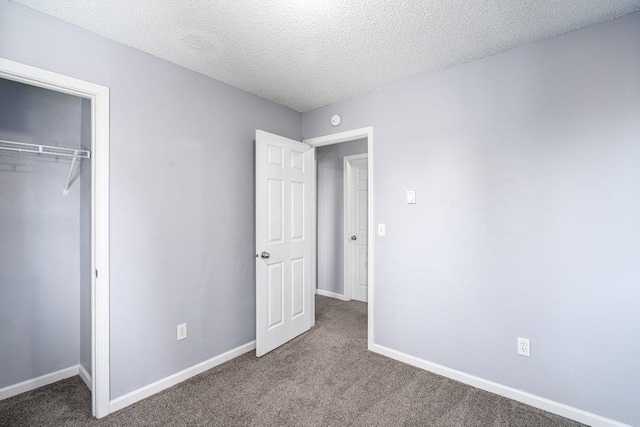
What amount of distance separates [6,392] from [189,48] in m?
2.77

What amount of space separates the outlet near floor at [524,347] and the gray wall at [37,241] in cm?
346

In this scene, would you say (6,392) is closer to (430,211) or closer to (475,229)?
(430,211)

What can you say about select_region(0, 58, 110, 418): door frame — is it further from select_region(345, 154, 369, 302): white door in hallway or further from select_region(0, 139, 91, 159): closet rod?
select_region(345, 154, 369, 302): white door in hallway

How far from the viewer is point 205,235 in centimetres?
238

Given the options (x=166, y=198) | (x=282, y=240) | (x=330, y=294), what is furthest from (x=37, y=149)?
(x=330, y=294)

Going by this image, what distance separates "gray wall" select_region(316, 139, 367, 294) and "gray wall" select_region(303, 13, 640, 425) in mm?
1724

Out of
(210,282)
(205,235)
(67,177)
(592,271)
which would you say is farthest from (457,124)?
(67,177)

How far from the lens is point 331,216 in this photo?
A: 4.45 meters

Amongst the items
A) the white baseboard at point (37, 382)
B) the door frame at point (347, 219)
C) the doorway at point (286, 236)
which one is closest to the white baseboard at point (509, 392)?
the doorway at point (286, 236)

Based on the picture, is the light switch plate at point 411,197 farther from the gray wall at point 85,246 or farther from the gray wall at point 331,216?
the gray wall at point 85,246

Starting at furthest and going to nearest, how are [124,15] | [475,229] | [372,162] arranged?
[372,162] → [475,229] → [124,15]

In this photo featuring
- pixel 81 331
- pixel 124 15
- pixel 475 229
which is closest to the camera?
pixel 124 15

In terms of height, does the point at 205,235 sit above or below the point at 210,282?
above

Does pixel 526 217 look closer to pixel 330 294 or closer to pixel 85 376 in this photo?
pixel 330 294
